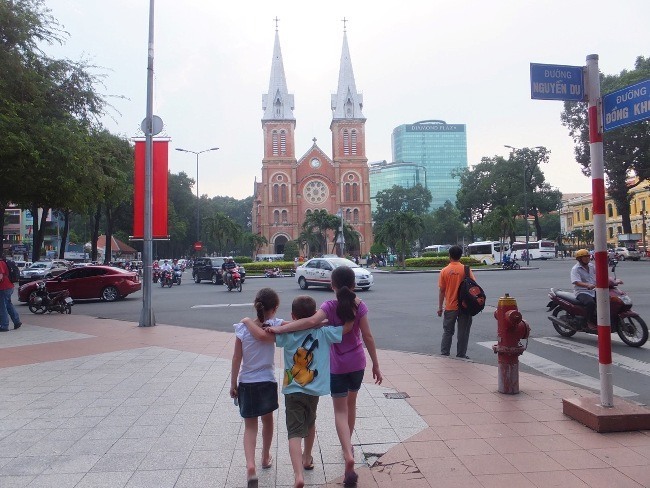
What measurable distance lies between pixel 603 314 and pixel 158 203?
10893mm

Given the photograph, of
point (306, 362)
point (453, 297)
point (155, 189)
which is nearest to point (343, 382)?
point (306, 362)

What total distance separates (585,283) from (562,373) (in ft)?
8.80

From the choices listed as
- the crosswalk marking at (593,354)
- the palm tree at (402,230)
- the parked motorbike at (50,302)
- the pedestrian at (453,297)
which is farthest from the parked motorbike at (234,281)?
the palm tree at (402,230)

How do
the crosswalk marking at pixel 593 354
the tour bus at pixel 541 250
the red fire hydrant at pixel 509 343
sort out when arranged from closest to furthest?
1. the red fire hydrant at pixel 509 343
2. the crosswalk marking at pixel 593 354
3. the tour bus at pixel 541 250

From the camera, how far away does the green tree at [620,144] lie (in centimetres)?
4459

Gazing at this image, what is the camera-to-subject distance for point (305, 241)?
59.8m

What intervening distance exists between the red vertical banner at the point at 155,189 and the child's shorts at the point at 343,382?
402 inches

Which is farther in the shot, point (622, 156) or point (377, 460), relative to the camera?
point (622, 156)

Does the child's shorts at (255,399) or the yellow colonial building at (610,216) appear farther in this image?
the yellow colonial building at (610,216)

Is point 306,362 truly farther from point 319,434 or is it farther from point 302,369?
point 319,434

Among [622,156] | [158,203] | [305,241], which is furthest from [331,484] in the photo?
[305,241]

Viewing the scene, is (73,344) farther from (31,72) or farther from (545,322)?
(545,322)

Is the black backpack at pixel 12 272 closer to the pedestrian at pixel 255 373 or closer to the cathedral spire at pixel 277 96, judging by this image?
the pedestrian at pixel 255 373

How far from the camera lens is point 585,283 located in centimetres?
964
